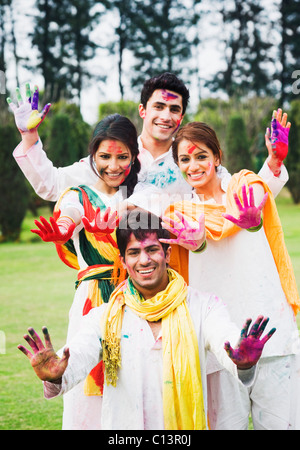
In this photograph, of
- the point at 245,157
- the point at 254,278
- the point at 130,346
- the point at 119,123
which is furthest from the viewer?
the point at 245,157

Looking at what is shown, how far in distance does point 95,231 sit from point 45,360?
0.69 m

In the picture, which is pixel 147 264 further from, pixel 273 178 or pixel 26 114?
pixel 26 114

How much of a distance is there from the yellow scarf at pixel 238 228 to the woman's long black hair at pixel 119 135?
409mm

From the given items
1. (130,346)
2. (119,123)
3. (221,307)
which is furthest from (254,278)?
(119,123)

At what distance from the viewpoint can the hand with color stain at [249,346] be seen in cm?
197

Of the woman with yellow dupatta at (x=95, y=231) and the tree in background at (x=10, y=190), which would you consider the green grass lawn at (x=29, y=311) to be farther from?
the woman with yellow dupatta at (x=95, y=231)

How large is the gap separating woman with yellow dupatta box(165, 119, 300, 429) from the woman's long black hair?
0.28 m

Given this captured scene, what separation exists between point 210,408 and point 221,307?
1.75ft

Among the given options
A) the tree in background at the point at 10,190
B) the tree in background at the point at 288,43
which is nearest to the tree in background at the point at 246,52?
the tree in background at the point at 288,43

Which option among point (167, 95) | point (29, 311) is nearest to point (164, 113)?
point (167, 95)

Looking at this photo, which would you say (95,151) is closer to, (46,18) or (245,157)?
(245,157)

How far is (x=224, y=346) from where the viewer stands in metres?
2.05

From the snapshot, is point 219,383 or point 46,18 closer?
point 219,383

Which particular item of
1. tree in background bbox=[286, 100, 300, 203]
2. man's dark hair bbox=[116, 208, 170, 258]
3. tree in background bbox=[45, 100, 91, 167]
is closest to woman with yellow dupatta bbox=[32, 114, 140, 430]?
man's dark hair bbox=[116, 208, 170, 258]
